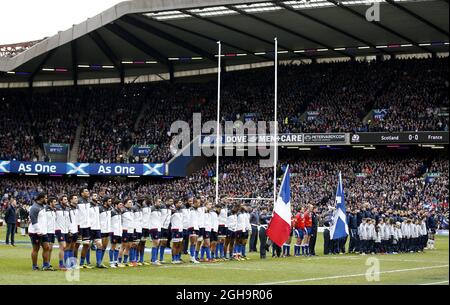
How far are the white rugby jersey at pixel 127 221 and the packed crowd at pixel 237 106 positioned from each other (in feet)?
98.9

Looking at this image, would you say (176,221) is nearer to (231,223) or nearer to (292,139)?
(231,223)

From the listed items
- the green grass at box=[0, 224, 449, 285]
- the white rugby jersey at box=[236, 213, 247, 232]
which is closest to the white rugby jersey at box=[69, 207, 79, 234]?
the green grass at box=[0, 224, 449, 285]

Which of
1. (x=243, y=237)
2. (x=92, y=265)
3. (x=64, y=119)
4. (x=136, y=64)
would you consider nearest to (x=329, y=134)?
(x=136, y=64)

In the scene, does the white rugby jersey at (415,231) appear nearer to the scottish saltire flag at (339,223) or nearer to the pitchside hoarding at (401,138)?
the scottish saltire flag at (339,223)

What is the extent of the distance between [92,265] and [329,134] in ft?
102

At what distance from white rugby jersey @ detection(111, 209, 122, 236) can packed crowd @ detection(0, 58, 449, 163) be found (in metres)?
30.5

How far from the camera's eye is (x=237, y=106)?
5656cm

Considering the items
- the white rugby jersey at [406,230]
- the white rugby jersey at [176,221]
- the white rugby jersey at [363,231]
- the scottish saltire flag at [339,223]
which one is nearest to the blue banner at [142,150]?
the white rugby jersey at [406,230]

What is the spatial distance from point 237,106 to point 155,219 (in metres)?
→ 35.1

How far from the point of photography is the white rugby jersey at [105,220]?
20266mm

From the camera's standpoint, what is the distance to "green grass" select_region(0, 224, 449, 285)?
1739 centimetres
